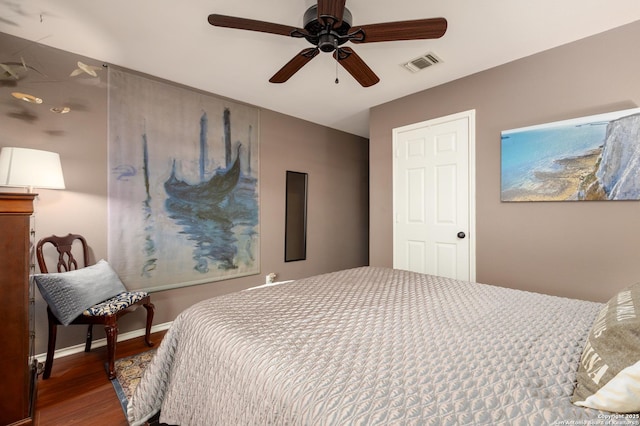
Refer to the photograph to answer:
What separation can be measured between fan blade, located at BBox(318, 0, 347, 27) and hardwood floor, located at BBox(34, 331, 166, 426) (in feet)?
8.36

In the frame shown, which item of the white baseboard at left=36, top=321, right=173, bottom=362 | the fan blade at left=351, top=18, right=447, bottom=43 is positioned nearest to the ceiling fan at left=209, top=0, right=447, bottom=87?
the fan blade at left=351, top=18, right=447, bottom=43

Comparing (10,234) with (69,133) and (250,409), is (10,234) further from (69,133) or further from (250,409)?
(250,409)

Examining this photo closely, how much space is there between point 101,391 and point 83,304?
1.99 feet

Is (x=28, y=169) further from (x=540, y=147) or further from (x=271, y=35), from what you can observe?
(x=540, y=147)

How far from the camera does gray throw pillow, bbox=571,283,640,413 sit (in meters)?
0.63

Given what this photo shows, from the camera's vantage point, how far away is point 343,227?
4723mm

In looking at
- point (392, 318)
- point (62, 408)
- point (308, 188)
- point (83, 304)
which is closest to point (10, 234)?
point (83, 304)

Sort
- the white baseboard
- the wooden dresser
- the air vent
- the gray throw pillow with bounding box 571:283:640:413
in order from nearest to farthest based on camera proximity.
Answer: the gray throw pillow with bounding box 571:283:640:413, the wooden dresser, the white baseboard, the air vent

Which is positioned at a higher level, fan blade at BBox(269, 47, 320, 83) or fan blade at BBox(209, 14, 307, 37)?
fan blade at BBox(209, 14, 307, 37)

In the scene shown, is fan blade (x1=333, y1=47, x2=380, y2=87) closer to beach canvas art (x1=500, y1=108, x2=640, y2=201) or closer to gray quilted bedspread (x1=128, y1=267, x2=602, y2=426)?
beach canvas art (x1=500, y1=108, x2=640, y2=201)

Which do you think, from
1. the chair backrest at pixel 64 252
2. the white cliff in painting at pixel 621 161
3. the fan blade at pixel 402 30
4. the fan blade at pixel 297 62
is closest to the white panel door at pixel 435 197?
the white cliff in painting at pixel 621 161

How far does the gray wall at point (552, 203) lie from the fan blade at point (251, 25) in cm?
197

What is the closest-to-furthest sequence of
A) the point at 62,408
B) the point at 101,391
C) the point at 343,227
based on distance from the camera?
the point at 62,408 → the point at 101,391 → the point at 343,227

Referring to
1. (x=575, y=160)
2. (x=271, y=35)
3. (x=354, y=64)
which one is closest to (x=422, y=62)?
(x=354, y=64)
